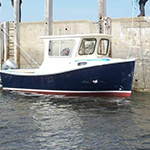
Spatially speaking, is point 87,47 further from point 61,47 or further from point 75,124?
point 75,124

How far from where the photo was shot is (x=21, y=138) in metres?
5.30

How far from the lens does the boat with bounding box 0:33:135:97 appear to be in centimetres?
895

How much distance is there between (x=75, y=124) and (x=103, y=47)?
16.0 feet

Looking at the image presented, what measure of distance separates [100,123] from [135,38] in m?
6.33

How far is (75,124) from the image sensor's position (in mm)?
6293

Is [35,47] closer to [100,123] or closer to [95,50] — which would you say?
[95,50]

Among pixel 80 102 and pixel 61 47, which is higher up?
pixel 61 47

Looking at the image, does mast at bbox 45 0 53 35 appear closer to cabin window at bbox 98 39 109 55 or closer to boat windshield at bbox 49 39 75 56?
boat windshield at bbox 49 39 75 56

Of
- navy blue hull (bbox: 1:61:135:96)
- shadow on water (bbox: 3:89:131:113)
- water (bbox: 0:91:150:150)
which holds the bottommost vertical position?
water (bbox: 0:91:150:150)

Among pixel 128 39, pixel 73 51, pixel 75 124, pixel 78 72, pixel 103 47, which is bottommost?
pixel 75 124

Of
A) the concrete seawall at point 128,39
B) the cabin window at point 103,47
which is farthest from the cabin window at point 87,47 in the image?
the concrete seawall at point 128,39

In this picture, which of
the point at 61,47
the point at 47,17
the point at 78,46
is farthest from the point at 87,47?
the point at 47,17

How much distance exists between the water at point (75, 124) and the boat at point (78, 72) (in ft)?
1.39

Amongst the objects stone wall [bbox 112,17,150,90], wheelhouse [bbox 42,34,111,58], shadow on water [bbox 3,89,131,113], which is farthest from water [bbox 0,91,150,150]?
stone wall [bbox 112,17,150,90]
